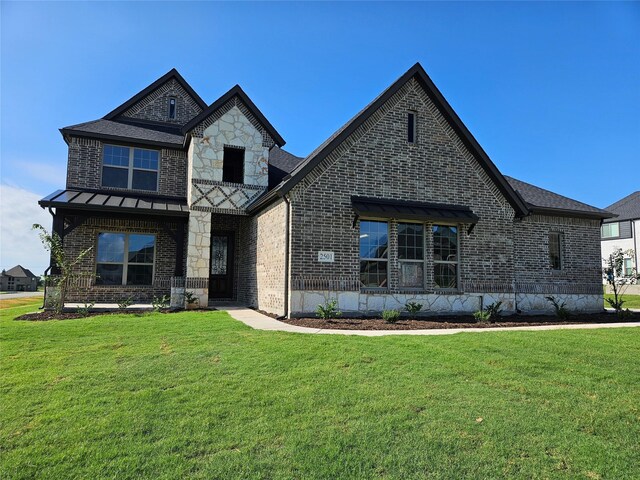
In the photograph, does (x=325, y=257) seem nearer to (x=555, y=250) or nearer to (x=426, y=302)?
(x=426, y=302)

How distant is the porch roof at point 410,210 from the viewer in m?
11.5

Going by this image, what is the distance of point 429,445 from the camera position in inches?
148

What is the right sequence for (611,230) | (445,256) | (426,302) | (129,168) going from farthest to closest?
(611,230) → (129,168) → (445,256) → (426,302)

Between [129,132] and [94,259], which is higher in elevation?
[129,132]

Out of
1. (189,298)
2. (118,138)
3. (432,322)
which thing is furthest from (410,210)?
(118,138)

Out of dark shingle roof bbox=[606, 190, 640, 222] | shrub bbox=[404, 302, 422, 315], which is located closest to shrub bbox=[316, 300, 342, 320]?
shrub bbox=[404, 302, 422, 315]

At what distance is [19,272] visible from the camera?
39.2 metres

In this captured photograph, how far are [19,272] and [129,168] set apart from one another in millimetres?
31448

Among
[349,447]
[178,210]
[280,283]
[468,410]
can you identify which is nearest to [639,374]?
[468,410]

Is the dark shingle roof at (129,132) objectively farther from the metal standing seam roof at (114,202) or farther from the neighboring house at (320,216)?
the metal standing seam roof at (114,202)

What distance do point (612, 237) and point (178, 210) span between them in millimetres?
37135

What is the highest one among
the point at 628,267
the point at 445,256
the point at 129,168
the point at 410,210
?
the point at 129,168

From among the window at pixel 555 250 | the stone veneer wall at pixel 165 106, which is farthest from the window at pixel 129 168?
the window at pixel 555 250

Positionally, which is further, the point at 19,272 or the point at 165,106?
the point at 19,272
